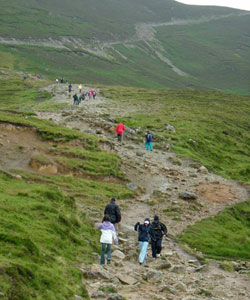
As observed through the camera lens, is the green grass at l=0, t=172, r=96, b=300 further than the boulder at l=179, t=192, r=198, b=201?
No

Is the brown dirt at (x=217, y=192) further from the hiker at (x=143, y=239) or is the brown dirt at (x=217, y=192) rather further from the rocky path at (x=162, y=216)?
the hiker at (x=143, y=239)

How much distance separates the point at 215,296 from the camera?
16250 millimetres

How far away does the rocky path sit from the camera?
1568 cm

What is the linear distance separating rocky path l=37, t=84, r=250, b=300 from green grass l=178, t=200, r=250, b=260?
0.86 m

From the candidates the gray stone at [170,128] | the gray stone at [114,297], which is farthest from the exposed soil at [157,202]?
the gray stone at [170,128]

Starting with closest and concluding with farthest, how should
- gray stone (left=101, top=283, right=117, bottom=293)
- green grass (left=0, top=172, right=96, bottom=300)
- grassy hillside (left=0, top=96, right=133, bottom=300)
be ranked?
green grass (left=0, top=172, right=96, bottom=300), grassy hillside (left=0, top=96, right=133, bottom=300), gray stone (left=101, top=283, right=117, bottom=293)

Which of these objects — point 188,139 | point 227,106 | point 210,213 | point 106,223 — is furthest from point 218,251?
point 227,106

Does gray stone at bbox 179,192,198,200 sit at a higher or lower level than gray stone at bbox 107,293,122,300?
lower

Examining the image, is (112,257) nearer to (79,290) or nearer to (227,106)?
(79,290)

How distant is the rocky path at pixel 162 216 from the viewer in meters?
15.7

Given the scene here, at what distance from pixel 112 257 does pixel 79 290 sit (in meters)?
4.89

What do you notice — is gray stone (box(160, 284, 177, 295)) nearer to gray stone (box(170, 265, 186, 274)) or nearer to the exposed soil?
the exposed soil

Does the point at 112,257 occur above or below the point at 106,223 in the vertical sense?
below

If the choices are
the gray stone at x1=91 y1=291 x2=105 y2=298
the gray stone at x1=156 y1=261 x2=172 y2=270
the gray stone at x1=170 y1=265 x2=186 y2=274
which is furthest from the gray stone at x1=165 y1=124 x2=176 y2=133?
the gray stone at x1=91 y1=291 x2=105 y2=298
